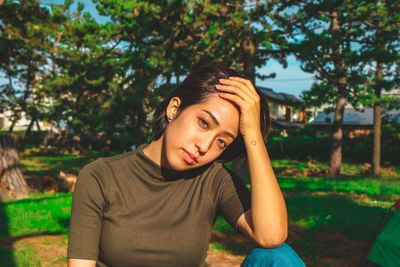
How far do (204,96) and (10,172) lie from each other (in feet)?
28.1

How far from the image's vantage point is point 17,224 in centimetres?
651

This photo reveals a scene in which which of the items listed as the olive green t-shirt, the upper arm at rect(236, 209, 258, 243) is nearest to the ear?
the olive green t-shirt

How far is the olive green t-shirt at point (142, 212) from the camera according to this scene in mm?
1862

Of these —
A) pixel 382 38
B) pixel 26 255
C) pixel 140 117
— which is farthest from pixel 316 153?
pixel 26 255

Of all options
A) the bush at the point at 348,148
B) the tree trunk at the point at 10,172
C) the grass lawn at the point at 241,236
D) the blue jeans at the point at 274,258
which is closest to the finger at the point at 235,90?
the blue jeans at the point at 274,258

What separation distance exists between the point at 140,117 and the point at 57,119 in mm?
4300

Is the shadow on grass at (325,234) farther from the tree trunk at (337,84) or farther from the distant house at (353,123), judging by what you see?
the distant house at (353,123)

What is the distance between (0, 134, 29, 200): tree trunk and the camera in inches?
364

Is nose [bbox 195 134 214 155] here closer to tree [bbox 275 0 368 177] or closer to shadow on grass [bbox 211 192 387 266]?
shadow on grass [bbox 211 192 387 266]

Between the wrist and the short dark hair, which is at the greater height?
the short dark hair

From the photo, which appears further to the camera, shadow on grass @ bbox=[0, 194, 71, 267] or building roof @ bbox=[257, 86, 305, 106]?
building roof @ bbox=[257, 86, 305, 106]

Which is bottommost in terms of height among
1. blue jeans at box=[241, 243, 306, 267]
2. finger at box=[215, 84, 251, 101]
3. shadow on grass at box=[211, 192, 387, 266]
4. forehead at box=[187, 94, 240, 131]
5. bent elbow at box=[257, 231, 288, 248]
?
shadow on grass at box=[211, 192, 387, 266]

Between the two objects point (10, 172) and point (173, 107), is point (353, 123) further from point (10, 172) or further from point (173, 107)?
point (173, 107)

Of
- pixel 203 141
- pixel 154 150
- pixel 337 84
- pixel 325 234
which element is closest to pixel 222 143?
pixel 203 141
